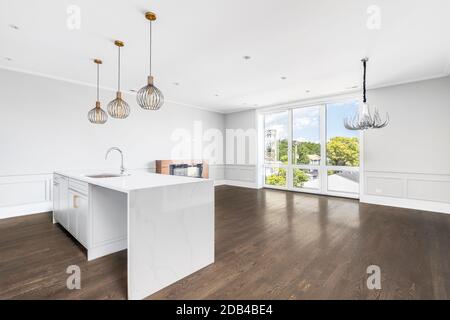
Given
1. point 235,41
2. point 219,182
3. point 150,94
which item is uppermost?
point 235,41

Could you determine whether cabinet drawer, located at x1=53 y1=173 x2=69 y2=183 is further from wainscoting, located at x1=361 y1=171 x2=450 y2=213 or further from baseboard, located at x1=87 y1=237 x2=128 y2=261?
wainscoting, located at x1=361 y1=171 x2=450 y2=213

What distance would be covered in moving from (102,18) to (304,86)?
401cm

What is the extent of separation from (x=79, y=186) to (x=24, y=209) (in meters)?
2.65

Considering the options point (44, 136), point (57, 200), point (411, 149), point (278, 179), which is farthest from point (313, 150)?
point (44, 136)

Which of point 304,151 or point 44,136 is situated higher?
point 44,136

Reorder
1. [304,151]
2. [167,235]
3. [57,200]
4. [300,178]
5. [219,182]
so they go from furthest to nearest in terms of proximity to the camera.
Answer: [219,182], [300,178], [304,151], [57,200], [167,235]

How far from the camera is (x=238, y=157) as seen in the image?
7.76 m

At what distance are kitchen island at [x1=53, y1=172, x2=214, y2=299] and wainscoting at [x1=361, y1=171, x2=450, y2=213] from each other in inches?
178

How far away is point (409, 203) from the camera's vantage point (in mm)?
4633

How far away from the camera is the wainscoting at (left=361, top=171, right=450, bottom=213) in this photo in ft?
14.1

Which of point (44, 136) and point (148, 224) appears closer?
point (148, 224)

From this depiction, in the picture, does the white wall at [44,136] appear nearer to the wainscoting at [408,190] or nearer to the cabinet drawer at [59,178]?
the cabinet drawer at [59,178]

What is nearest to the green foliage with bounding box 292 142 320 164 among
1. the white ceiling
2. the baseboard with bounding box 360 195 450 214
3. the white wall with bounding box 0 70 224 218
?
the baseboard with bounding box 360 195 450 214

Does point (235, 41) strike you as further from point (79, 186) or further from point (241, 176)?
point (241, 176)
